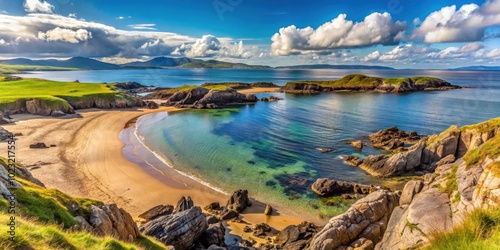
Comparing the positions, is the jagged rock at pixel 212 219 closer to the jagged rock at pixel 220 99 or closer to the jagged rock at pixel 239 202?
the jagged rock at pixel 239 202

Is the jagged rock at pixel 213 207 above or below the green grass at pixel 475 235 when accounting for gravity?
below

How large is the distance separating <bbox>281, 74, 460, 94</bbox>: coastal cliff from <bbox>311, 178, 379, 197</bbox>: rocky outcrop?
404 ft

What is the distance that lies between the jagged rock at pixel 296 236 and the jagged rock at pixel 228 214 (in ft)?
16.9

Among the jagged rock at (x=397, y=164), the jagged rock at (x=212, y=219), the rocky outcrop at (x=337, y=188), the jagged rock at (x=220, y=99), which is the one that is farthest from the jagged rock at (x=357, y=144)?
the jagged rock at (x=220, y=99)

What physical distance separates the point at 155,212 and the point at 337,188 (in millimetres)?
19910

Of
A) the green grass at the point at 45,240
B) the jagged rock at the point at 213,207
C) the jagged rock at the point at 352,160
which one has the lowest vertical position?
the jagged rock at the point at 213,207

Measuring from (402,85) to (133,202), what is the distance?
527 feet

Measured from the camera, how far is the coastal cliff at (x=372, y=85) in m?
156

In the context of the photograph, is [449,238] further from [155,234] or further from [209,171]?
[209,171]

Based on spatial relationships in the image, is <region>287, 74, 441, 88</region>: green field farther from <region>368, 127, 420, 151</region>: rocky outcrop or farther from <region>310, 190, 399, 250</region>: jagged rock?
<region>310, 190, 399, 250</region>: jagged rock

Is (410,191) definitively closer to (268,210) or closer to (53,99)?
(268,210)

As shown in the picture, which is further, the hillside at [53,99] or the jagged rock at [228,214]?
the hillside at [53,99]

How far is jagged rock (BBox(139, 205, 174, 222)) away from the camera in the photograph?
2605 cm

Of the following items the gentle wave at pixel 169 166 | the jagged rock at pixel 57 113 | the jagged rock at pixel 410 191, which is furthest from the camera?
the jagged rock at pixel 57 113
